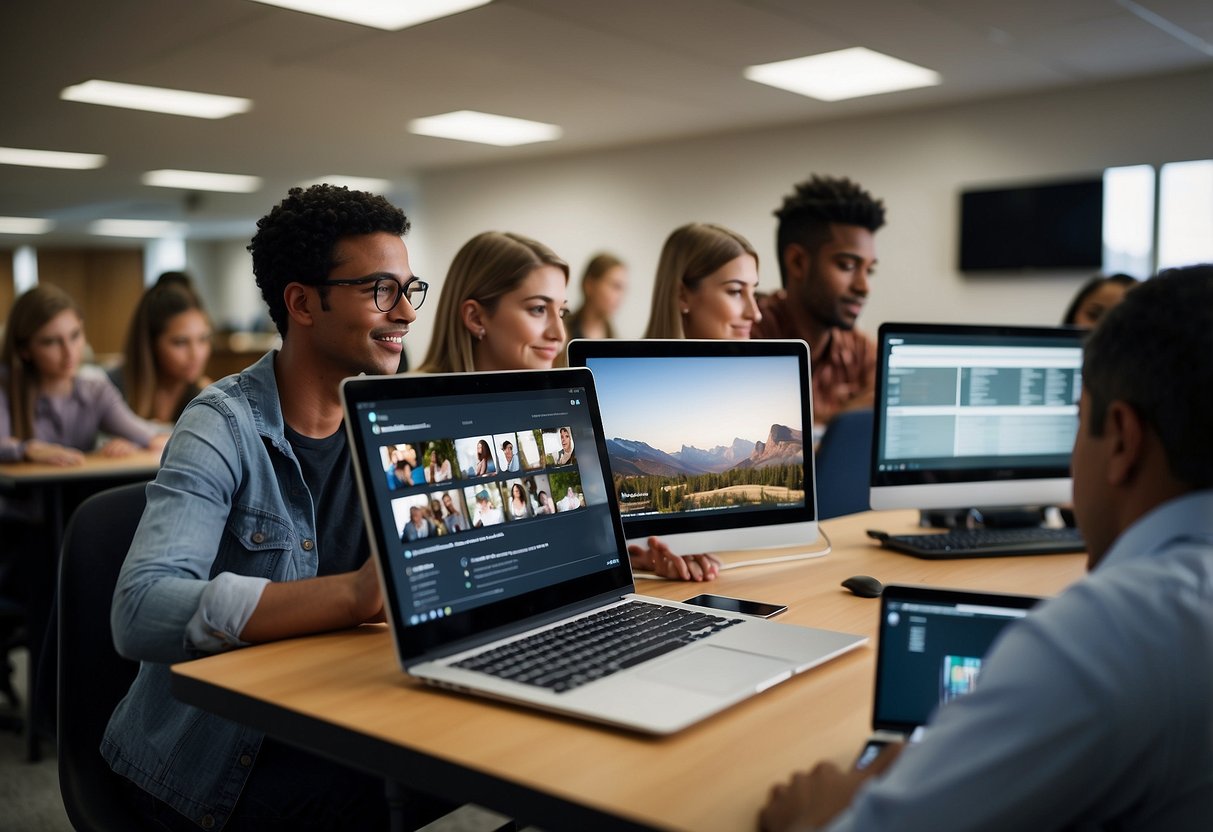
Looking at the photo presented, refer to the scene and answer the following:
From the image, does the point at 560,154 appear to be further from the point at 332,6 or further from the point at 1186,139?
the point at 1186,139

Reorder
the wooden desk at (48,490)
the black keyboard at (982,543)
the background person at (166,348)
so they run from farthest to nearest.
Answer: the background person at (166,348)
the wooden desk at (48,490)
the black keyboard at (982,543)

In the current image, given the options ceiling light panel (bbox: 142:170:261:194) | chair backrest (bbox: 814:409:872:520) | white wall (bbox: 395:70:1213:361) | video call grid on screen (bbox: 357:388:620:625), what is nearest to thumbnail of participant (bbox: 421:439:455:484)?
video call grid on screen (bbox: 357:388:620:625)

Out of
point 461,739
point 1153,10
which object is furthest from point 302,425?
point 1153,10

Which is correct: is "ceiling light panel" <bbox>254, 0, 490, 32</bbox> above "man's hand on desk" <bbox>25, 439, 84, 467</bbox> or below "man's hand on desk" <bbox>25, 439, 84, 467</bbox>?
above

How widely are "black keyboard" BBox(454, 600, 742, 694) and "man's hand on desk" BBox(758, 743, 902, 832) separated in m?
0.30

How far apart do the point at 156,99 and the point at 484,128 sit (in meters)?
2.42

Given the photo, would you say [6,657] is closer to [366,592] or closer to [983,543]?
[366,592]

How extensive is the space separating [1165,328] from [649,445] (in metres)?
0.98

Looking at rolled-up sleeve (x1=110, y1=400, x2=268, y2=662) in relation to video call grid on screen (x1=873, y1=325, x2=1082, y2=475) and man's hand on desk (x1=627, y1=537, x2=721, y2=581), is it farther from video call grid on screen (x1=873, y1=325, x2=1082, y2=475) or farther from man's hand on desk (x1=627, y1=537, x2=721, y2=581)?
video call grid on screen (x1=873, y1=325, x2=1082, y2=475)

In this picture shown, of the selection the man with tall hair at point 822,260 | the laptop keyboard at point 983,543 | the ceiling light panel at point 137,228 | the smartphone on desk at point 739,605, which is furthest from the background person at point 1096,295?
the ceiling light panel at point 137,228

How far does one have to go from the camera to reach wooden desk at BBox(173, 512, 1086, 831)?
2.72ft

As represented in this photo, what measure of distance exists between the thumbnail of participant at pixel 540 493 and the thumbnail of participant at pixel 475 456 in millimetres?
63

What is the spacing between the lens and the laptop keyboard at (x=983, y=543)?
189 centimetres

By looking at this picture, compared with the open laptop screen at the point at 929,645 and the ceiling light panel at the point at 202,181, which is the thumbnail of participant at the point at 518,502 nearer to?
the open laptop screen at the point at 929,645
